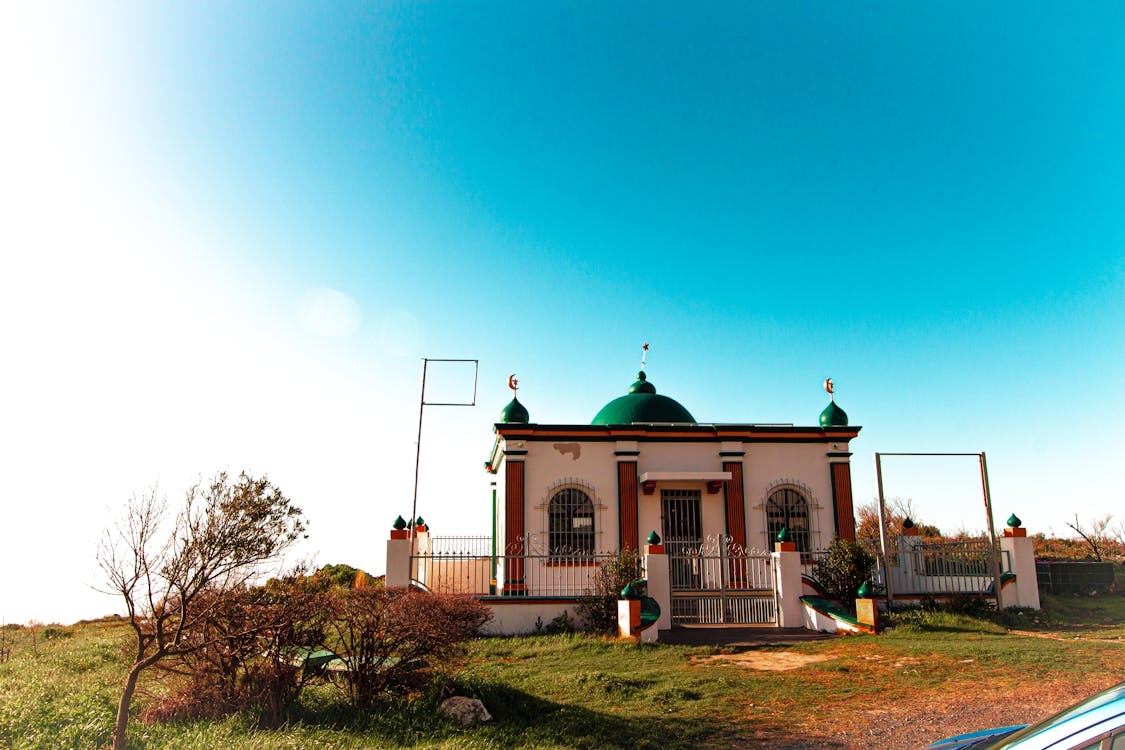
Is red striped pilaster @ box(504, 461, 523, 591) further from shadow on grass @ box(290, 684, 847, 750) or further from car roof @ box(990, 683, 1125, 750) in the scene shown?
car roof @ box(990, 683, 1125, 750)

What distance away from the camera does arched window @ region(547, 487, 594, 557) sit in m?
17.5

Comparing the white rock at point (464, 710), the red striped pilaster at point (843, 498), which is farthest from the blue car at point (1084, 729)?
the red striped pilaster at point (843, 498)

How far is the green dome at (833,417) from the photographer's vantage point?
19.0m

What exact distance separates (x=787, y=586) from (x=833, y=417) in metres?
5.92

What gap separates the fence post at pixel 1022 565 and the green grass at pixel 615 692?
2544 millimetres

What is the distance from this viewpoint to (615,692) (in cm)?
860

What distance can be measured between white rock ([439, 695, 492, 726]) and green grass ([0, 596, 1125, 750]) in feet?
0.51

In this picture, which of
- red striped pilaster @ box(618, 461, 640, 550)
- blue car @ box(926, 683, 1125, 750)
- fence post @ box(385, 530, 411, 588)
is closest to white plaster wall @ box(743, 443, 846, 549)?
red striped pilaster @ box(618, 461, 640, 550)

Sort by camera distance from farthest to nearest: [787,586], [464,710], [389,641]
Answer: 1. [787,586]
2. [389,641]
3. [464,710]

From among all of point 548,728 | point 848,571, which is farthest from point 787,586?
point 548,728

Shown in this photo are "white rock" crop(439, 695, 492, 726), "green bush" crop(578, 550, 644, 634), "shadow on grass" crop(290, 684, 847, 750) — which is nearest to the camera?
"shadow on grass" crop(290, 684, 847, 750)

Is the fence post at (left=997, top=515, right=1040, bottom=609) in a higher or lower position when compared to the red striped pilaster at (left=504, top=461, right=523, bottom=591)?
lower

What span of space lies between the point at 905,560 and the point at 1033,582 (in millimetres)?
2574

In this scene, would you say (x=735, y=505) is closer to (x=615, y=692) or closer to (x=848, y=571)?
(x=848, y=571)
